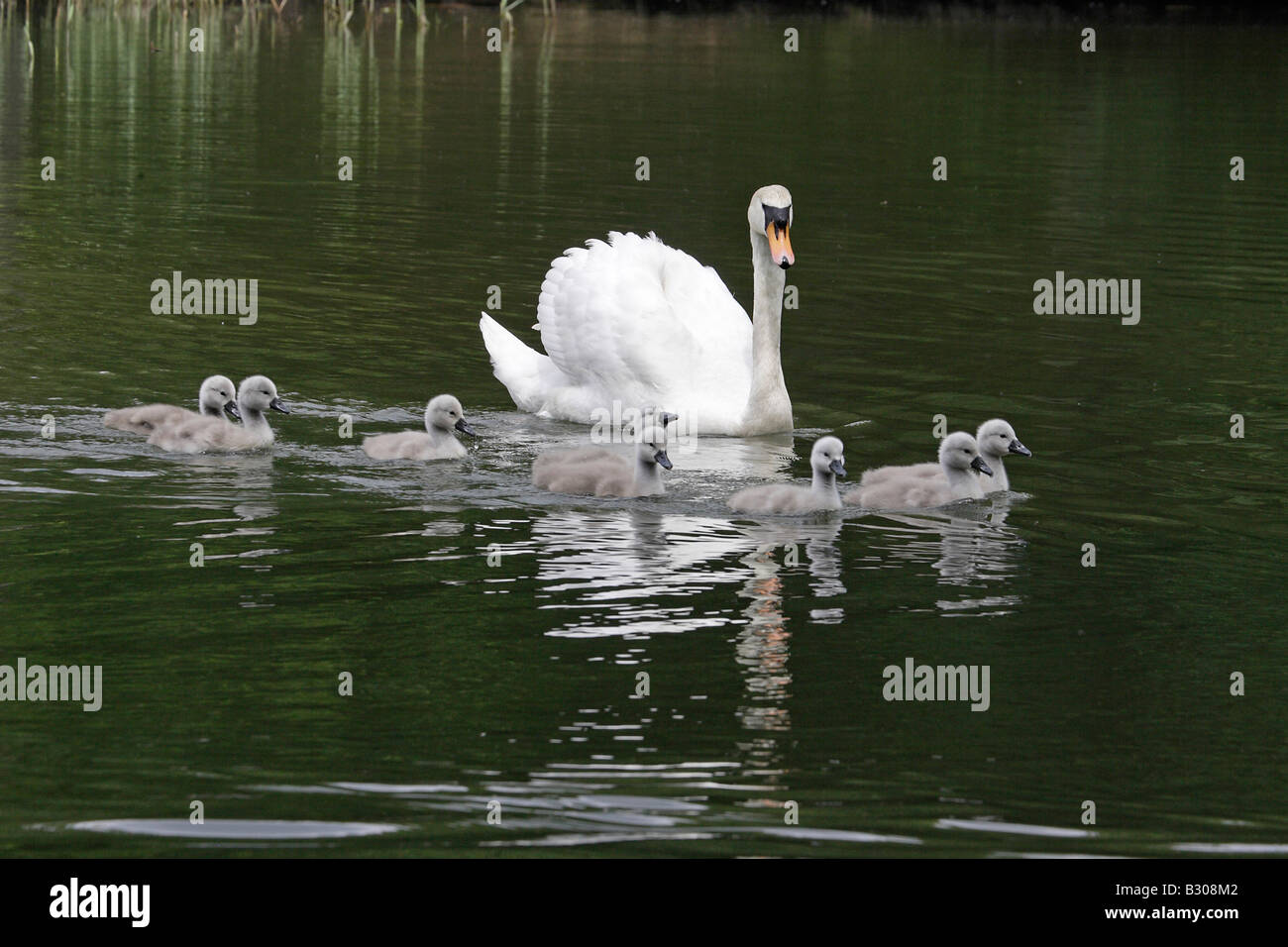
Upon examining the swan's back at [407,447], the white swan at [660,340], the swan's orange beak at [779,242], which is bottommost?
the swan's back at [407,447]

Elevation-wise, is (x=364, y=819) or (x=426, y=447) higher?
(x=426, y=447)

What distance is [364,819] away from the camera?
7.36m

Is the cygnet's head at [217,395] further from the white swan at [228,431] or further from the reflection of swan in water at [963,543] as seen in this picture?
the reflection of swan in water at [963,543]

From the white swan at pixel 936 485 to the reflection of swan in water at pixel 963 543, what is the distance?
8 centimetres

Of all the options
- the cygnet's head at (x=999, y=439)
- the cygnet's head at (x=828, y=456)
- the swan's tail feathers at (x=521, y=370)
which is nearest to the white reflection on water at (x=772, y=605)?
the cygnet's head at (x=828, y=456)

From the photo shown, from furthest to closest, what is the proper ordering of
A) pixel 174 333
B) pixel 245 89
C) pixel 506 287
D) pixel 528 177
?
pixel 245 89 < pixel 528 177 < pixel 506 287 < pixel 174 333

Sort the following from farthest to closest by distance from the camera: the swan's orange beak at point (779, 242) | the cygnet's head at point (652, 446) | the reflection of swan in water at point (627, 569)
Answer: the swan's orange beak at point (779, 242)
the cygnet's head at point (652, 446)
the reflection of swan in water at point (627, 569)

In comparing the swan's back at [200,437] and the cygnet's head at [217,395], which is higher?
the cygnet's head at [217,395]

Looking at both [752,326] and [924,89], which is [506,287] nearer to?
[752,326]

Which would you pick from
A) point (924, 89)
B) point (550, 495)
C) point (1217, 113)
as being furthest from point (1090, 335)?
point (924, 89)

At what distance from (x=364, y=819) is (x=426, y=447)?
A: 5.67 meters

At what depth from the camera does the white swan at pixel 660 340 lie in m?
14.1

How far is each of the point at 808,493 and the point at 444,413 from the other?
2.41 m
